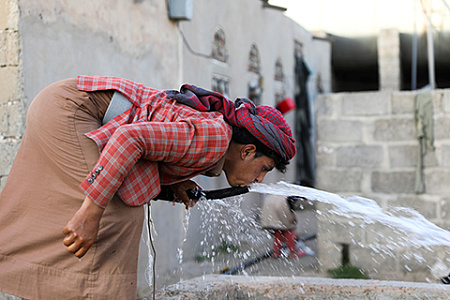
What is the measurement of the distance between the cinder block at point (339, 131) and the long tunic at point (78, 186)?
3.31 metres

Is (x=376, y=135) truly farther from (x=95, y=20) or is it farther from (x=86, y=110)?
(x=86, y=110)

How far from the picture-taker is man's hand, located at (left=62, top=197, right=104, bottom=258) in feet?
5.60

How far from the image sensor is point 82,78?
6.45 feet

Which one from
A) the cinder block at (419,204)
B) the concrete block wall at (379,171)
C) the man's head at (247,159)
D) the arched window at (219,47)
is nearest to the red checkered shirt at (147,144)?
the man's head at (247,159)

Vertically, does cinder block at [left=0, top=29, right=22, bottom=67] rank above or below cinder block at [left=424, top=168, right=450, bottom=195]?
above

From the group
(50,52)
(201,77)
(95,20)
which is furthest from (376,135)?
(50,52)

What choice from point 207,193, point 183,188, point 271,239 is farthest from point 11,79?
point 271,239

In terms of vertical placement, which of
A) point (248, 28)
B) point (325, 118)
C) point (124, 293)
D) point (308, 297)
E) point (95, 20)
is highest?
point (248, 28)

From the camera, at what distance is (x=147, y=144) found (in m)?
1.73

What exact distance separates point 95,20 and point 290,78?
661 centimetres

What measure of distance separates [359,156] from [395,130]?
15.5 inches

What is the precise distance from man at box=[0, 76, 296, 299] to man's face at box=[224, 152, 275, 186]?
0.13 meters

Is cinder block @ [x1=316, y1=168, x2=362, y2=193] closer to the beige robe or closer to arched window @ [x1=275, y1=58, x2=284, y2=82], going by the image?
the beige robe

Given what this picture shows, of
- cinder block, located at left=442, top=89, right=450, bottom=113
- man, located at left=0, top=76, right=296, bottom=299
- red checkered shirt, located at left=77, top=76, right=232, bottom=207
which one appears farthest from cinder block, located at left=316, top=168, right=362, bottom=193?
red checkered shirt, located at left=77, top=76, right=232, bottom=207
